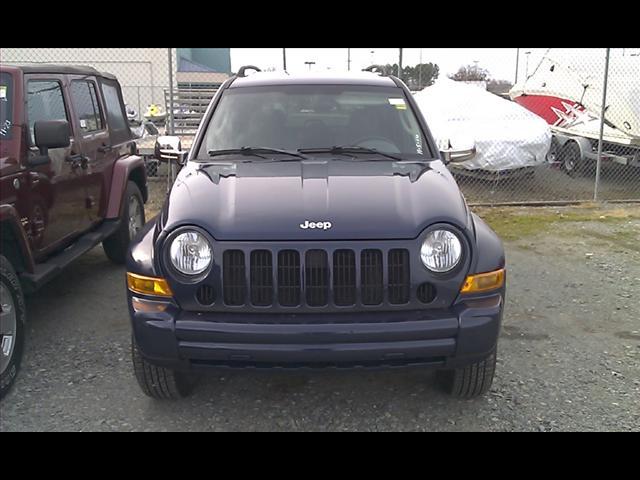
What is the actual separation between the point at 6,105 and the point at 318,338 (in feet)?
9.54

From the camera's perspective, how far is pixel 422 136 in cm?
406

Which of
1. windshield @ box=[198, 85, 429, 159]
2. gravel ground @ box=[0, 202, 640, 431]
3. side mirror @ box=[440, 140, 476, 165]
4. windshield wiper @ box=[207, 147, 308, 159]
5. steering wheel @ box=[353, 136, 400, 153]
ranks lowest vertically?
gravel ground @ box=[0, 202, 640, 431]

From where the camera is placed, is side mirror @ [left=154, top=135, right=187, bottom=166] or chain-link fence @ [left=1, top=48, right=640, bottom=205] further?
chain-link fence @ [left=1, top=48, right=640, bottom=205]

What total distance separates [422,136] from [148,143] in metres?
8.06

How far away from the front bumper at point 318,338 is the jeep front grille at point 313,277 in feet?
0.26

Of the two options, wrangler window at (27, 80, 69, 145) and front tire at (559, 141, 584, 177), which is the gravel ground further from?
front tire at (559, 141, 584, 177)

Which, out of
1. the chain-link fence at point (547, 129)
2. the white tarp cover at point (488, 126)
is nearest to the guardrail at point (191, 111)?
the chain-link fence at point (547, 129)

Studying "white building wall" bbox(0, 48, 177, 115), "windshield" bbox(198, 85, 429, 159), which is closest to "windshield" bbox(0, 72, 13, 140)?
"windshield" bbox(198, 85, 429, 159)

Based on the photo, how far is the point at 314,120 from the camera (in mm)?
4035

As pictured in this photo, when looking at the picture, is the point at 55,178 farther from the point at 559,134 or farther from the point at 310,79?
the point at 559,134

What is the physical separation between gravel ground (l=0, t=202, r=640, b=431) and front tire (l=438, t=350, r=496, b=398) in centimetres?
10

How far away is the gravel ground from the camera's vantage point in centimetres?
321

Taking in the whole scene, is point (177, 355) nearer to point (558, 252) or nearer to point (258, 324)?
point (258, 324)

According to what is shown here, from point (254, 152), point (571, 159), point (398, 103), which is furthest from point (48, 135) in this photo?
point (571, 159)
